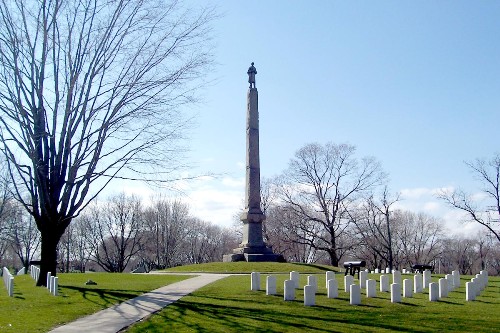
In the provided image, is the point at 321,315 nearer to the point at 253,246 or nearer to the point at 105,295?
the point at 105,295

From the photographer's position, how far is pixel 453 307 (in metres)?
13.6

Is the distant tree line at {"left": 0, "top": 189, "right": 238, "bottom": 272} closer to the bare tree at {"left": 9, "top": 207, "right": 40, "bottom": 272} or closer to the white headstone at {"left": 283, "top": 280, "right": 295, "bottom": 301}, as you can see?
the bare tree at {"left": 9, "top": 207, "right": 40, "bottom": 272}

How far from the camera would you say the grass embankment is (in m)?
10.9

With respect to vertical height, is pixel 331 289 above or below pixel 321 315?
above

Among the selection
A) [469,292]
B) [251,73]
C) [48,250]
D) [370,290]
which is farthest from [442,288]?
[251,73]

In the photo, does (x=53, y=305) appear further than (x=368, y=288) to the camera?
No

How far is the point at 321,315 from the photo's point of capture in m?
12.3

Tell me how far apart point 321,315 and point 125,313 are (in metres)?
4.59

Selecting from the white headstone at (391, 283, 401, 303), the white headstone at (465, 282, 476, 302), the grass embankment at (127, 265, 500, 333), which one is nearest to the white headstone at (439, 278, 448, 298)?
the grass embankment at (127, 265, 500, 333)

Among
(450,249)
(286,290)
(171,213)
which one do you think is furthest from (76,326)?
(450,249)

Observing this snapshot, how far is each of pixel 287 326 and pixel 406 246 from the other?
56.1m

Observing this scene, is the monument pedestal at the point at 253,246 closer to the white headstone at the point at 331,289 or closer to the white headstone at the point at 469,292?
the white headstone at the point at 331,289

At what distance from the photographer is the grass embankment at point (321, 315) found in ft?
35.9

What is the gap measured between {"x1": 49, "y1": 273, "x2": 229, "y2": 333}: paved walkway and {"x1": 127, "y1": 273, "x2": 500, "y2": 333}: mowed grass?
16.0 inches
